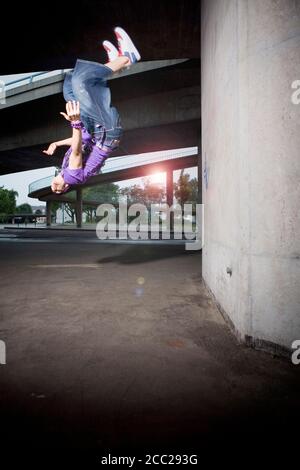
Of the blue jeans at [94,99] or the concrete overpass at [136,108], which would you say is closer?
the blue jeans at [94,99]

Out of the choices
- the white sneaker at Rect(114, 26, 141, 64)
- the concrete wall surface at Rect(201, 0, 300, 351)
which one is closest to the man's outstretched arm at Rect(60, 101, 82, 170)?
the white sneaker at Rect(114, 26, 141, 64)

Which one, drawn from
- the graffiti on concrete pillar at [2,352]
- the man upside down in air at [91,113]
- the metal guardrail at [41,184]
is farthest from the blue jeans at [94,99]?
the metal guardrail at [41,184]

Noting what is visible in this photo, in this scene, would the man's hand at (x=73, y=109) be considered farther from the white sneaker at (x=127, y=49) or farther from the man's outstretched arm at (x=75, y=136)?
the white sneaker at (x=127, y=49)

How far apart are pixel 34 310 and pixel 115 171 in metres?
33.4

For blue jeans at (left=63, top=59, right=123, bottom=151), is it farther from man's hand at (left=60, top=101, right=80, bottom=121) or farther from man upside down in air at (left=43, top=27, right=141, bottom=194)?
man's hand at (left=60, top=101, right=80, bottom=121)

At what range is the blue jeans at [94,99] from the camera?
5.16 meters

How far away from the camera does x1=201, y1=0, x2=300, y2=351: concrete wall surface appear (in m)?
2.67

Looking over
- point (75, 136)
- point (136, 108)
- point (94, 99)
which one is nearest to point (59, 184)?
point (75, 136)

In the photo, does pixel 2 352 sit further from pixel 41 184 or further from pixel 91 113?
pixel 41 184

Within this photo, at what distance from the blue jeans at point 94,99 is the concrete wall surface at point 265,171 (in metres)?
2.82

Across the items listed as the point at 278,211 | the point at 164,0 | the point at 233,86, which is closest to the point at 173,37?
the point at 164,0

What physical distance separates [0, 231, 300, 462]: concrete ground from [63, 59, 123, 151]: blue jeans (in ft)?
11.6

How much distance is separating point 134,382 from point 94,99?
16.9 ft

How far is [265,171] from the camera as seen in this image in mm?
2818
